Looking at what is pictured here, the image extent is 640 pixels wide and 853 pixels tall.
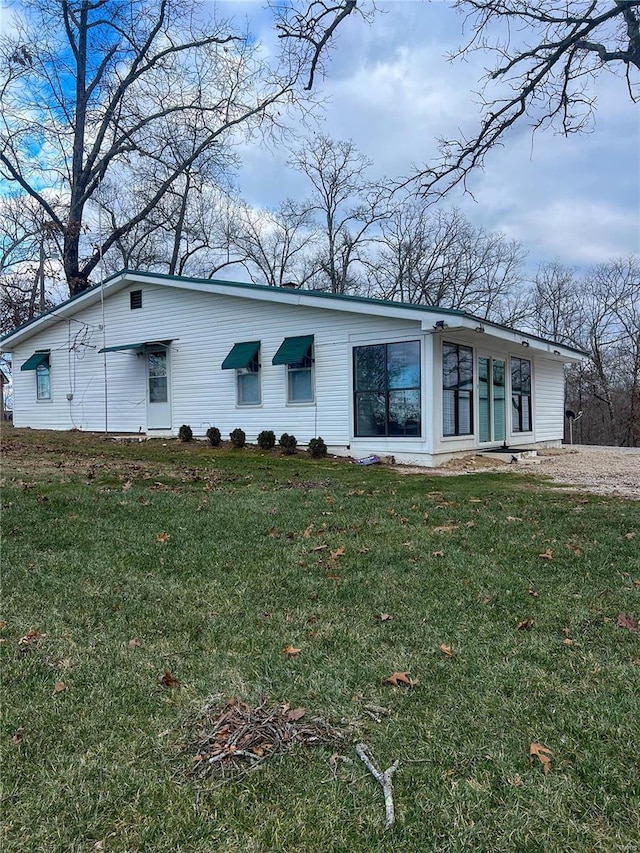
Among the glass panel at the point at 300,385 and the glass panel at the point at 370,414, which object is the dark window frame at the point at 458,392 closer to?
the glass panel at the point at 370,414

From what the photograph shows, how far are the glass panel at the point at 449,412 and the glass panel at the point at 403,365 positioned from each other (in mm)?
834

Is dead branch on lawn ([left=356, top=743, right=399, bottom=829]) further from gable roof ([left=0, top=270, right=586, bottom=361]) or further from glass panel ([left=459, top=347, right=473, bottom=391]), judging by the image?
glass panel ([left=459, top=347, right=473, bottom=391])

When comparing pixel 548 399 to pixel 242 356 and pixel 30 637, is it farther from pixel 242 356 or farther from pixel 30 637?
pixel 30 637

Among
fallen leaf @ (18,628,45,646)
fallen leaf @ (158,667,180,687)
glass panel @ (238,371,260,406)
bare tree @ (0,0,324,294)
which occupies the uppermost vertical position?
bare tree @ (0,0,324,294)

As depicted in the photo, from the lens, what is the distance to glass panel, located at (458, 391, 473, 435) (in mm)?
11992

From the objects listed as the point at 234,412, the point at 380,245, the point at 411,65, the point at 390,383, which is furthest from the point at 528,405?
the point at 380,245

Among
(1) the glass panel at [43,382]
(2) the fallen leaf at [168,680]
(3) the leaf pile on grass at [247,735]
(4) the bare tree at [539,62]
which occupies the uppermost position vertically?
(4) the bare tree at [539,62]

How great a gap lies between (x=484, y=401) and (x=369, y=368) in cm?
346

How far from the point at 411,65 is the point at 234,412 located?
853 centimetres

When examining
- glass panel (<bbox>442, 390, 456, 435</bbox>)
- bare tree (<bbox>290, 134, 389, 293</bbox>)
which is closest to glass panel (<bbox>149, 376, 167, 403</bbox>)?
glass panel (<bbox>442, 390, 456, 435</bbox>)

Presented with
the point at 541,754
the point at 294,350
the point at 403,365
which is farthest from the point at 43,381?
the point at 541,754

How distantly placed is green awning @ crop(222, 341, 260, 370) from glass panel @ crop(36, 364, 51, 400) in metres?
7.79

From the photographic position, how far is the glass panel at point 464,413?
1199 centimetres

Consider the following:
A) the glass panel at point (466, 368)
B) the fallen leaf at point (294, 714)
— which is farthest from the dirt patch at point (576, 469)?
the fallen leaf at point (294, 714)
